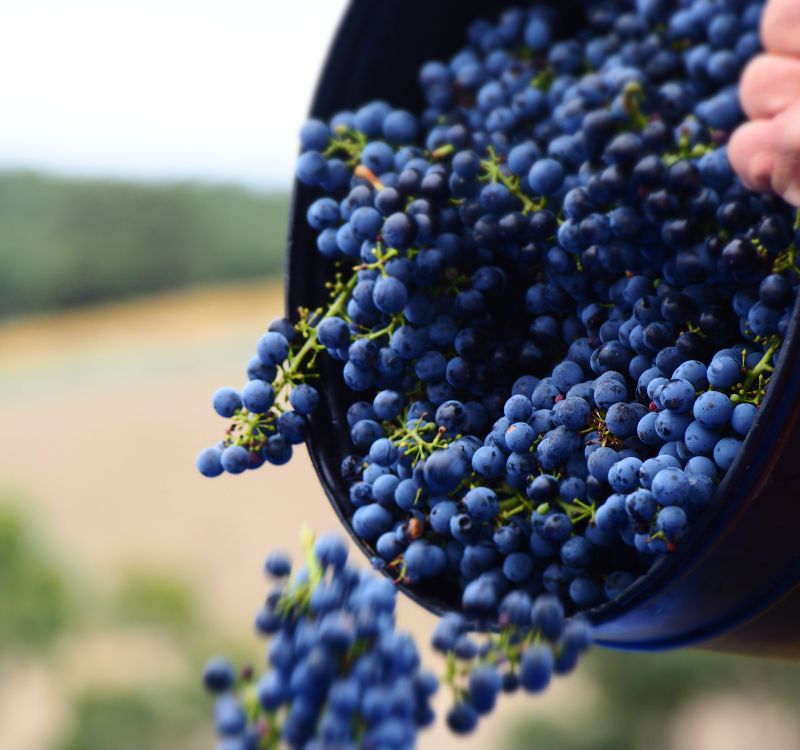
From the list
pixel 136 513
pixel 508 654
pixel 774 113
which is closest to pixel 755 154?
pixel 774 113

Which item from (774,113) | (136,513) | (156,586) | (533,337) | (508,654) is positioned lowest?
(156,586)

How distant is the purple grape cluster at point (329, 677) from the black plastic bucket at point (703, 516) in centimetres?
9

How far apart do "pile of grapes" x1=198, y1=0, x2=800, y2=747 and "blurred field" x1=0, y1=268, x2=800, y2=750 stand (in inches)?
47.1

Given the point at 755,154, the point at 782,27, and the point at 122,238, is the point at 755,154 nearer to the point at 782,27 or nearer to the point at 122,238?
the point at 782,27

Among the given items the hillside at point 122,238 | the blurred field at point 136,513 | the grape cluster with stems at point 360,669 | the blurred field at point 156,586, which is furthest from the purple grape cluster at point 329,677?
the hillside at point 122,238

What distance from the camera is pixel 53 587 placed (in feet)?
7.52

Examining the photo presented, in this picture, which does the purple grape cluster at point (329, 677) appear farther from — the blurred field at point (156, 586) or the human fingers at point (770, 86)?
the blurred field at point (156, 586)

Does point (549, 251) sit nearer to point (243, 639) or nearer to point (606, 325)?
point (606, 325)

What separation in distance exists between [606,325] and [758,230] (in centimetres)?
10

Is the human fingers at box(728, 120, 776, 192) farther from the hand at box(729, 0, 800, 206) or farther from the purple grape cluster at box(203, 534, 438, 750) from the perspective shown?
the purple grape cluster at box(203, 534, 438, 750)

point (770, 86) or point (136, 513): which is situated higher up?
point (770, 86)

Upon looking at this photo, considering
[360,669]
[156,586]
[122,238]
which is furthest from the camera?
[122,238]

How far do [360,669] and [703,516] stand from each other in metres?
0.17

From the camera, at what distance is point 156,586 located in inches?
88.0
